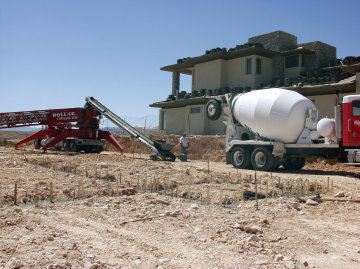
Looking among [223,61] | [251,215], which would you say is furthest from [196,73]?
[251,215]

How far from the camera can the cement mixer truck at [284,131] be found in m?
13.8

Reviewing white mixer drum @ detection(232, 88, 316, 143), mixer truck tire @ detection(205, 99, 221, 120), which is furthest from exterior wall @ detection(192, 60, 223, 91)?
white mixer drum @ detection(232, 88, 316, 143)

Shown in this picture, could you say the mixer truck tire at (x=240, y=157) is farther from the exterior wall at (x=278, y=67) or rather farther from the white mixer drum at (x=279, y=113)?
the exterior wall at (x=278, y=67)

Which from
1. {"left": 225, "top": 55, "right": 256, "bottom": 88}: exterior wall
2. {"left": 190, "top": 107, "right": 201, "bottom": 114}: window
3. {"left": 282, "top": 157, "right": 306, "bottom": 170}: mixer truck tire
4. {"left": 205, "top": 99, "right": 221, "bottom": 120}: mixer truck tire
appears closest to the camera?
{"left": 282, "top": 157, "right": 306, "bottom": 170}: mixer truck tire

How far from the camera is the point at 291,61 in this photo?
26.7 meters

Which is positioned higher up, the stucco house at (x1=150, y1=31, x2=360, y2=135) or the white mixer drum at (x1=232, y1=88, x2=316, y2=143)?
the stucco house at (x1=150, y1=31, x2=360, y2=135)

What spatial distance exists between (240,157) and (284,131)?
2788mm

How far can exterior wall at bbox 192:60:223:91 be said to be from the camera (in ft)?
91.9

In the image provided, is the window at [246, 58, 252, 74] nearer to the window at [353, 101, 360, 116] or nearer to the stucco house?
the stucco house

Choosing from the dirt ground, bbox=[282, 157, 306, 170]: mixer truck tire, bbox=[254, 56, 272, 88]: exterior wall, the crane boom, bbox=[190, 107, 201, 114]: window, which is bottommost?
the dirt ground

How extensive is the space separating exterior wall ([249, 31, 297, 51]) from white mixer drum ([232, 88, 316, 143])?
1233 centimetres

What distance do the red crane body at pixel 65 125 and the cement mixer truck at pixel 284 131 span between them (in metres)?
9.38

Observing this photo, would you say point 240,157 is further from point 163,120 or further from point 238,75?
point 163,120

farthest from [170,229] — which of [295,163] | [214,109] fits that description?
[214,109]
